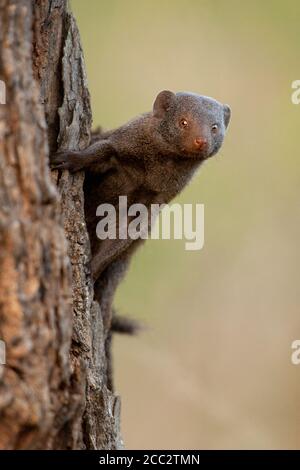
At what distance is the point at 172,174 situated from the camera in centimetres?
463

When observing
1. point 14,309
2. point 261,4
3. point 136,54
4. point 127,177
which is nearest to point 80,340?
point 14,309

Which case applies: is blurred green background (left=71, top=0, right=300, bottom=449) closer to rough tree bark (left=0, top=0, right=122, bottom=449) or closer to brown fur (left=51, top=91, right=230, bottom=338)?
brown fur (left=51, top=91, right=230, bottom=338)

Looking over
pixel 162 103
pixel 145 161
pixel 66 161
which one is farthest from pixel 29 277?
pixel 162 103

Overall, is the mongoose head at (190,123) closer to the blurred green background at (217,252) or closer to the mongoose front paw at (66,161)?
the mongoose front paw at (66,161)

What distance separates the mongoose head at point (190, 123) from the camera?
4.54 meters

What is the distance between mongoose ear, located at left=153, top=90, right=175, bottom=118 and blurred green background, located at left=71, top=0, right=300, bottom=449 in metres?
2.78

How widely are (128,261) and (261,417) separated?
3.61 metres

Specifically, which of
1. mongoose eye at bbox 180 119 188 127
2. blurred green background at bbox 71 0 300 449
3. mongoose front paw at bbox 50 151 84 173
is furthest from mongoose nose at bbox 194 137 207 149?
blurred green background at bbox 71 0 300 449

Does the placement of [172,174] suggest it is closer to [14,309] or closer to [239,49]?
[14,309]

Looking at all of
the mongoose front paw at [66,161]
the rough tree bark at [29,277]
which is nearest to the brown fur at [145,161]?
the mongoose front paw at [66,161]

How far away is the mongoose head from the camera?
4.54 m

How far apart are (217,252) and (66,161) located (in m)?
4.37

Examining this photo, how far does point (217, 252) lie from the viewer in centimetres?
806

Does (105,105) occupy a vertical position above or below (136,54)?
below
